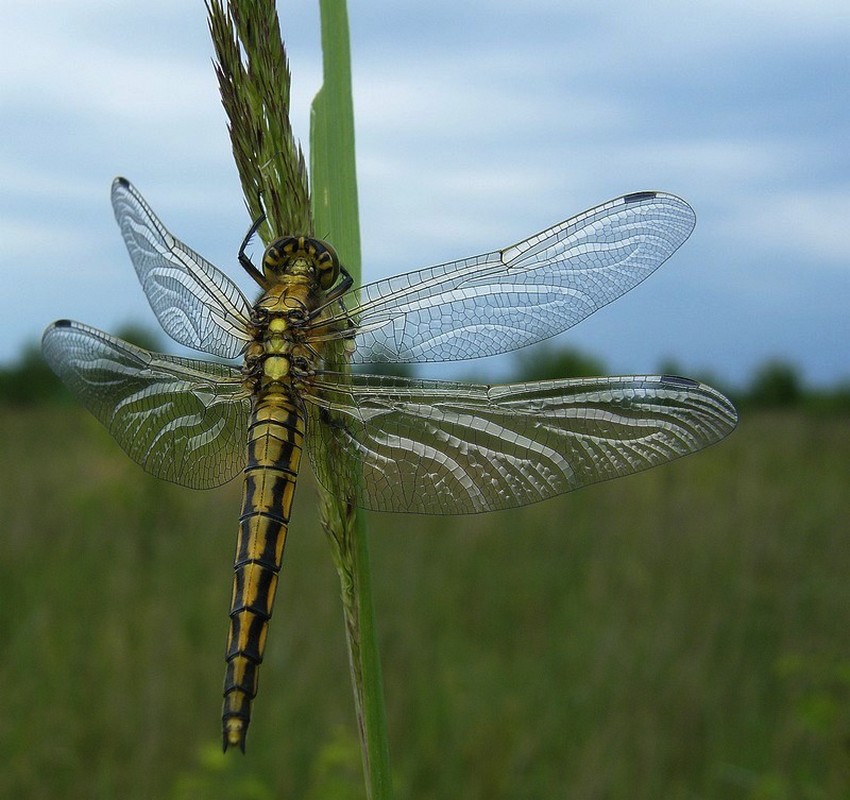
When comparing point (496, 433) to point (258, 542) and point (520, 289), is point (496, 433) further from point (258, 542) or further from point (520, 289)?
point (258, 542)

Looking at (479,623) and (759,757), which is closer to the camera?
(759,757)

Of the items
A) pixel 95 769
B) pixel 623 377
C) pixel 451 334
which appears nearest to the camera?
pixel 623 377

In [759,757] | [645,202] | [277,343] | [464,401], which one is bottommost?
[759,757]

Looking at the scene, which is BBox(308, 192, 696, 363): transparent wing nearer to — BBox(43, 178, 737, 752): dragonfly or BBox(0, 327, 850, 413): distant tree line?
BBox(43, 178, 737, 752): dragonfly

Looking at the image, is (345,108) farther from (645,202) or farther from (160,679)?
(160,679)

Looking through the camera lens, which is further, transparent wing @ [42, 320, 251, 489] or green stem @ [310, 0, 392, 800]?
transparent wing @ [42, 320, 251, 489]

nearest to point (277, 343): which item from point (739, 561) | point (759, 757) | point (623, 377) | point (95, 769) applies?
point (623, 377)

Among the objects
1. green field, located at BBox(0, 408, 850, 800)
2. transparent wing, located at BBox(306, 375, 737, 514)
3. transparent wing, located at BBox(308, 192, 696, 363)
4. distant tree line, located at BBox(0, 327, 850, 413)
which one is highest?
distant tree line, located at BBox(0, 327, 850, 413)

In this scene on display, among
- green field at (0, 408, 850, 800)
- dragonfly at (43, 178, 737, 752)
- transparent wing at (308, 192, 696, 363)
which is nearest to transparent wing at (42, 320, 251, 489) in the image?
dragonfly at (43, 178, 737, 752)
